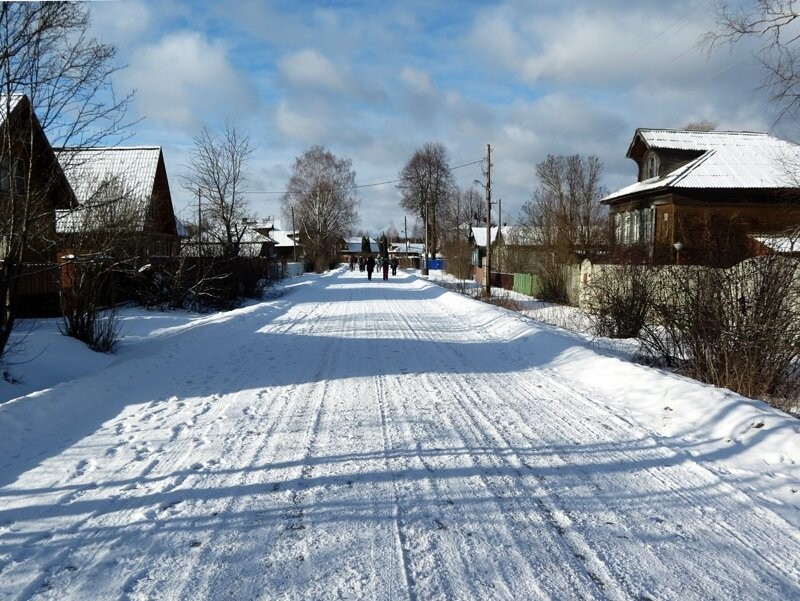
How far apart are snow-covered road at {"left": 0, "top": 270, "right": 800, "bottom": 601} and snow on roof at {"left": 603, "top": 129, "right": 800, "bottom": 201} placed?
2079 centimetres

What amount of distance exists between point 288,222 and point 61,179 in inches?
2510

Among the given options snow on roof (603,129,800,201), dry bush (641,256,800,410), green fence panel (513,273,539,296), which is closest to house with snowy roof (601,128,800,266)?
snow on roof (603,129,800,201)

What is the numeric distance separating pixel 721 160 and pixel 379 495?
28.1m

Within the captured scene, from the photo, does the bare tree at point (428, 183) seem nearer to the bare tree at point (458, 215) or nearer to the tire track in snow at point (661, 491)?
the bare tree at point (458, 215)

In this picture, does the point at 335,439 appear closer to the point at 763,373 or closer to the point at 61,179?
the point at 763,373

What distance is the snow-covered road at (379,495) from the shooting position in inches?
128

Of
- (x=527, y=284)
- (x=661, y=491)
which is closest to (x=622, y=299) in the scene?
(x=661, y=491)

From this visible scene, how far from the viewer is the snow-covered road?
10.7 ft

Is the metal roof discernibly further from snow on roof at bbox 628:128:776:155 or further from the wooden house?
snow on roof at bbox 628:128:776:155

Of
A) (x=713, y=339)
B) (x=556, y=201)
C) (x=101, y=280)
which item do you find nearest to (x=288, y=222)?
(x=556, y=201)

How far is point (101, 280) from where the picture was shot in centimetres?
1060

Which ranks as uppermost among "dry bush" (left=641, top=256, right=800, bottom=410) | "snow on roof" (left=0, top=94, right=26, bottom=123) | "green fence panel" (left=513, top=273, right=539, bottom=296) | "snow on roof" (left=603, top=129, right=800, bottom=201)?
"snow on roof" (left=603, top=129, right=800, bottom=201)

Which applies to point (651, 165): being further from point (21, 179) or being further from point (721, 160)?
point (21, 179)

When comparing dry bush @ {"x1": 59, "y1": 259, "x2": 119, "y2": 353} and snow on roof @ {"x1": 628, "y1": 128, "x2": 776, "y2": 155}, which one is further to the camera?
snow on roof @ {"x1": 628, "y1": 128, "x2": 776, "y2": 155}
